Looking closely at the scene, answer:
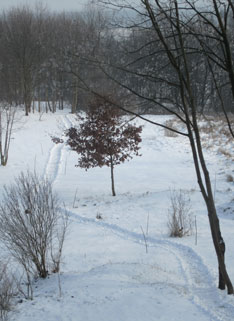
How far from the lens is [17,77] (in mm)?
34875

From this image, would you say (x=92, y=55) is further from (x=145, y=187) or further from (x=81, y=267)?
(x=145, y=187)

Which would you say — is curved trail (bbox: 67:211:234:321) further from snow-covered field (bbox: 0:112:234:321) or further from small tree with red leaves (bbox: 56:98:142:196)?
small tree with red leaves (bbox: 56:98:142:196)

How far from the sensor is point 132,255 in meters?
7.34

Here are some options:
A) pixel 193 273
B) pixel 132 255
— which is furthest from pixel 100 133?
Answer: pixel 193 273

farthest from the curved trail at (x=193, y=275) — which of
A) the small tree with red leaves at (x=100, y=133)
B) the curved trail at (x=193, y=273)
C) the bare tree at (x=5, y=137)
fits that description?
the bare tree at (x=5, y=137)

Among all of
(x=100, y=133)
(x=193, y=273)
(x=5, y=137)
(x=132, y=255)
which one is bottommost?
(x=132, y=255)

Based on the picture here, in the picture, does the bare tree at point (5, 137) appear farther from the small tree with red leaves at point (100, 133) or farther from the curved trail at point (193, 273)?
the curved trail at point (193, 273)

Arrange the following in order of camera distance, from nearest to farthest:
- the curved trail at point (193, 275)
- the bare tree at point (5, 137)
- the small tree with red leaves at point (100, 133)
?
the curved trail at point (193, 275)
the small tree with red leaves at point (100, 133)
the bare tree at point (5, 137)

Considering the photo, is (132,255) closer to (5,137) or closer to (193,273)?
(193,273)

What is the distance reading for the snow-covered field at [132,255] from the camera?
14.2 ft

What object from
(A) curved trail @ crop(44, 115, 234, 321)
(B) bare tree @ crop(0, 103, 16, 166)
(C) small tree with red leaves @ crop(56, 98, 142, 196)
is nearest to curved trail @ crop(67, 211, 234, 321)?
(A) curved trail @ crop(44, 115, 234, 321)

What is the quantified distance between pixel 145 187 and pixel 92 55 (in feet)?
35.7

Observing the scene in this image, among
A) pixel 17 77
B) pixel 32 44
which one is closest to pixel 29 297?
pixel 32 44

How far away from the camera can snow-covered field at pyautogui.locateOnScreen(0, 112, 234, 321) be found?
14.2ft
